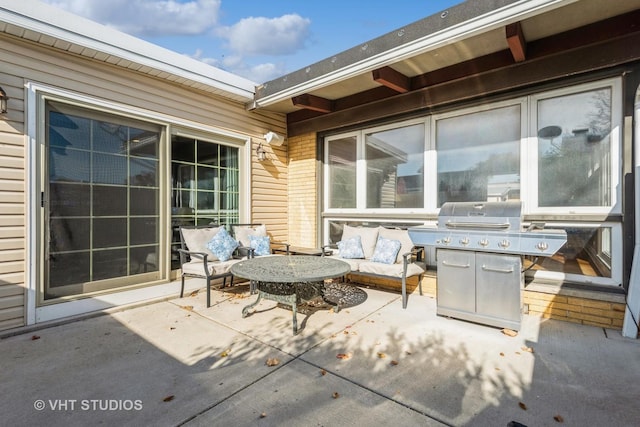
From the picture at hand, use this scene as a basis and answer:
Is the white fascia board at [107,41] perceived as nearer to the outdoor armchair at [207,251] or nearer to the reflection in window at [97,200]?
the reflection in window at [97,200]

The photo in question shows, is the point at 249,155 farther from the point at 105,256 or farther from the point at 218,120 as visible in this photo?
the point at 105,256

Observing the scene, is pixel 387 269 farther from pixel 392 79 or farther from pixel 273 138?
pixel 273 138

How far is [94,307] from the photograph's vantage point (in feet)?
11.6

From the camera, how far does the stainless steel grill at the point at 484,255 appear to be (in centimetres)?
284

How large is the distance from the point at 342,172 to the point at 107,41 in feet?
11.5

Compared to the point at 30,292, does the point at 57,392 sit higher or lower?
lower

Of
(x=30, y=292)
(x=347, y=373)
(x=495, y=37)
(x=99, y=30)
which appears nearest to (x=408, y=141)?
(x=495, y=37)

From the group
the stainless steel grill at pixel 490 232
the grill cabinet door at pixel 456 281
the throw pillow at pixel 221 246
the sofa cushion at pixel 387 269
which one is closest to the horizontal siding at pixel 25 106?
the throw pillow at pixel 221 246

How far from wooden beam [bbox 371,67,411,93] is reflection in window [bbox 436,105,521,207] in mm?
673

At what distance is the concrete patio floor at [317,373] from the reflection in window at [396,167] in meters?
1.84

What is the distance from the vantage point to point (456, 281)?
3236mm

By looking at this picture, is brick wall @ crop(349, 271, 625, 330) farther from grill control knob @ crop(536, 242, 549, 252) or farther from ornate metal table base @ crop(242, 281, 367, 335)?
ornate metal table base @ crop(242, 281, 367, 335)

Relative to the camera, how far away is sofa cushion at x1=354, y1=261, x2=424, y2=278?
377 centimetres

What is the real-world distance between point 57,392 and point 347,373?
1.92 m
